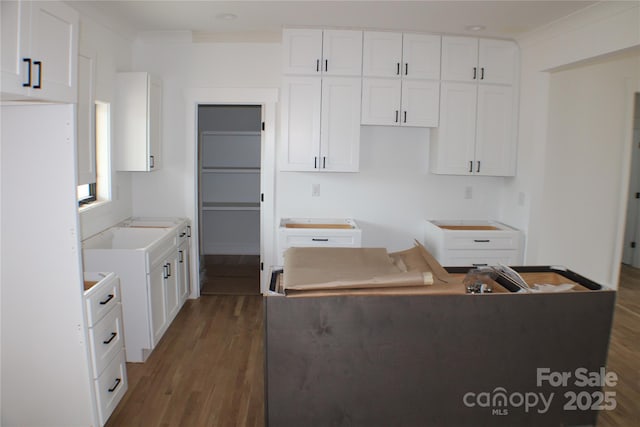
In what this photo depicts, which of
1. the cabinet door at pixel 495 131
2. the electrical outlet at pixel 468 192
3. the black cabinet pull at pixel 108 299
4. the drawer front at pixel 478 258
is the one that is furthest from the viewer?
the electrical outlet at pixel 468 192

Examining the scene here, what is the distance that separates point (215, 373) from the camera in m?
3.36

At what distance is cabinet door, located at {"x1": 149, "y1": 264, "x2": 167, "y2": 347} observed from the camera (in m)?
3.59

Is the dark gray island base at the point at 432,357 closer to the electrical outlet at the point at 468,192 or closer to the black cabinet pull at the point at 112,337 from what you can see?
the black cabinet pull at the point at 112,337

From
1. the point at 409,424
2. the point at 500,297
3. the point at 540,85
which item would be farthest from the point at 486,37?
the point at 409,424

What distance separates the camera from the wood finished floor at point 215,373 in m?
2.84

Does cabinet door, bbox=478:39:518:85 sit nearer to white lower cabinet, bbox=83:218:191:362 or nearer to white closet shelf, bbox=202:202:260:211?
white lower cabinet, bbox=83:218:191:362

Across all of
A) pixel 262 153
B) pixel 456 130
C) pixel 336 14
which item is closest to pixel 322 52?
pixel 336 14

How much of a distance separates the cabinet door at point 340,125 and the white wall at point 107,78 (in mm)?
1809

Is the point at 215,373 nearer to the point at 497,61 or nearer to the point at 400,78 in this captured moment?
the point at 400,78

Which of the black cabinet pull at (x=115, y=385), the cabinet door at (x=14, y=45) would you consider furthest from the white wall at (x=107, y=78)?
the cabinet door at (x=14, y=45)

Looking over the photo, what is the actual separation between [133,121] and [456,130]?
291cm

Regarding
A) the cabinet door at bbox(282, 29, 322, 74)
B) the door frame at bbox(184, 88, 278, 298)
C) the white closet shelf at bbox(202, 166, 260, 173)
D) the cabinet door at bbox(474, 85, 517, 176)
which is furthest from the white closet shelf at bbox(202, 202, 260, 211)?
the cabinet door at bbox(474, 85, 517, 176)

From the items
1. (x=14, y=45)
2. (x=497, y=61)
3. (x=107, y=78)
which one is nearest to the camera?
(x=14, y=45)

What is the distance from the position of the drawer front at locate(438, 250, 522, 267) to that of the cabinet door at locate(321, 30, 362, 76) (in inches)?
72.6
